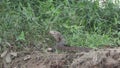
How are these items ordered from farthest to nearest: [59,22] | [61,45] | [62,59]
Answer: [59,22]
[61,45]
[62,59]

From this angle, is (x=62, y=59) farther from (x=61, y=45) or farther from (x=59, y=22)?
(x=59, y=22)

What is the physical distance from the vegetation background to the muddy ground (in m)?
0.16

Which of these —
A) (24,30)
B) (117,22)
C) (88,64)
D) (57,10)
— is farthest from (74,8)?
(88,64)

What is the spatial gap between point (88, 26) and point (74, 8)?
38 centimetres

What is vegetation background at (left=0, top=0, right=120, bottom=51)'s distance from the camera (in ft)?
12.9

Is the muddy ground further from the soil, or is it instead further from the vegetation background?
the vegetation background

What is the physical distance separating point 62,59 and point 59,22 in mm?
892

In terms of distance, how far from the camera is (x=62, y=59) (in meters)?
3.52

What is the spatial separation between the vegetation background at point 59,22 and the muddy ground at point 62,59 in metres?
0.16

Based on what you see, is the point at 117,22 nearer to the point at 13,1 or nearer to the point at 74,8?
the point at 74,8

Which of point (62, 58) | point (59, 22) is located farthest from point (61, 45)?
point (59, 22)

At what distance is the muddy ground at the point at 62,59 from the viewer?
321 centimetres

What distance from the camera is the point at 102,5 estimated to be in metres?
4.81

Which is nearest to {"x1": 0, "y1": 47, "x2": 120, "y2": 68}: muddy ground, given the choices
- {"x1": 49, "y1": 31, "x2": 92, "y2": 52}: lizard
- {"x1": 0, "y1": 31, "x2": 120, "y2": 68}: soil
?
{"x1": 0, "y1": 31, "x2": 120, "y2": 68}: soil
